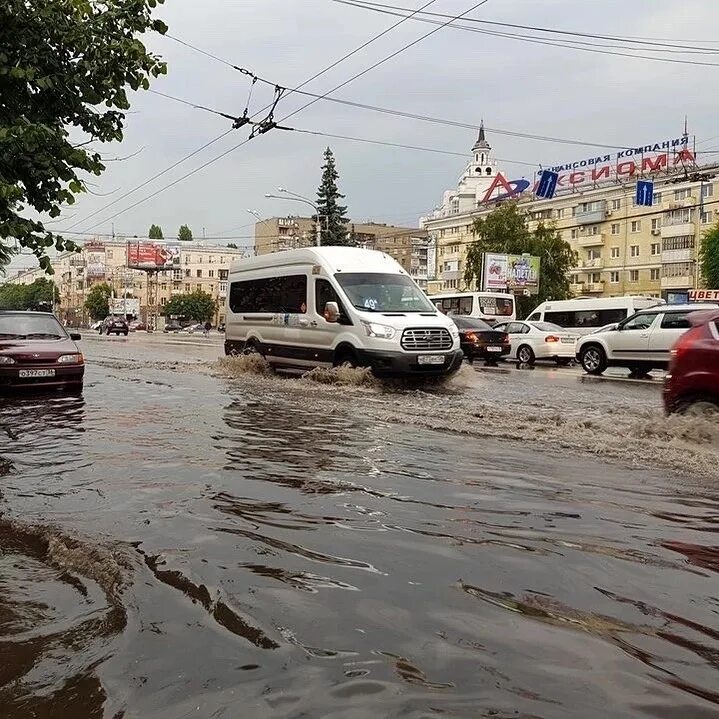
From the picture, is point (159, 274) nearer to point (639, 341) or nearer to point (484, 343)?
point (484, 343)

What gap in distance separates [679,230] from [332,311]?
188 ft

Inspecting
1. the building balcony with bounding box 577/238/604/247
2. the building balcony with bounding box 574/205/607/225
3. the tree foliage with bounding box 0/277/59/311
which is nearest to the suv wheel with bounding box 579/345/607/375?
the building balcony with bounding box 574/205/607/225

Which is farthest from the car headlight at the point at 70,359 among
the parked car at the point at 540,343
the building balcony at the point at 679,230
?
the building balcony at the point at 679,230

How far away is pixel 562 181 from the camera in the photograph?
6994 centimetres

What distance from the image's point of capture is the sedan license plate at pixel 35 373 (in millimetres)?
11031

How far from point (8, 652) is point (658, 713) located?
7.21ft

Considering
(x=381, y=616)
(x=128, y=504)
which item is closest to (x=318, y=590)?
(x=381, y=616)

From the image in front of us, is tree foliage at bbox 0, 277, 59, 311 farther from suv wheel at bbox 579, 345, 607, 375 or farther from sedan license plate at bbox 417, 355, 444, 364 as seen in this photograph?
sedan license plate at bbox 417, 355, 444, 364

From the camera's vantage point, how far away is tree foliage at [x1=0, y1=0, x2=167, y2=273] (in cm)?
634

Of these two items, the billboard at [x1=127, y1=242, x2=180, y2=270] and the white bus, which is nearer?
the white bus

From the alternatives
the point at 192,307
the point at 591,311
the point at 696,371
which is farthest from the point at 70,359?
the point at 192,307

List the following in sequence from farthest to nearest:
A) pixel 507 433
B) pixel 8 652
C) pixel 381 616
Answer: pixel 507 433 → pixel 381 616 → pixel 8 652

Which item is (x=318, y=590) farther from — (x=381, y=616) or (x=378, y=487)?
(x=378, y=487)

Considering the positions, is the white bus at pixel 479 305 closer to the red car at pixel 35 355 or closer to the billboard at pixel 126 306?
the red car at pixel 35 355
